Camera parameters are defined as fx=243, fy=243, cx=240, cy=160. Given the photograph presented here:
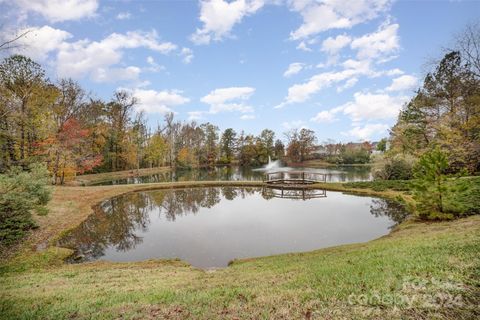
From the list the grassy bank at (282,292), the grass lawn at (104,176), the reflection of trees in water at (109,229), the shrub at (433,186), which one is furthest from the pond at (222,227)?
the grass lawn at (104,176)

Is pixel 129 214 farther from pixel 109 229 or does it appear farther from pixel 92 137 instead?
pixel 92 137

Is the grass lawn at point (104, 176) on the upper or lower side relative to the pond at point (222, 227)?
upper

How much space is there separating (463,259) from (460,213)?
761 centimetres

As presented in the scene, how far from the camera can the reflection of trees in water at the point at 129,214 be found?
11.5 metres

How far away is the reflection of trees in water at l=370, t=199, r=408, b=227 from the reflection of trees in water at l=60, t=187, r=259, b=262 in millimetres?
10615

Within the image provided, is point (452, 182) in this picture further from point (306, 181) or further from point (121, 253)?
point (306, 181)

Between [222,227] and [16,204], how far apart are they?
9349mm

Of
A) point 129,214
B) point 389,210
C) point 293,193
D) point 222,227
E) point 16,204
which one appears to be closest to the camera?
point 16,204

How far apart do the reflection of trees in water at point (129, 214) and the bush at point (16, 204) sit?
→ 177 centimetres

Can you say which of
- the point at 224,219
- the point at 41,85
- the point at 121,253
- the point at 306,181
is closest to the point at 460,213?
the point at 224,219

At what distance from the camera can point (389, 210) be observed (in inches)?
623

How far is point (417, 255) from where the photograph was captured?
5.21 meters

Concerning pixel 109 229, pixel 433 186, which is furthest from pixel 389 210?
pixel 109 229

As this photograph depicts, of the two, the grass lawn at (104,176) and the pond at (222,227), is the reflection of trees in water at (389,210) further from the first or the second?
the grass lawn at (104,176)
